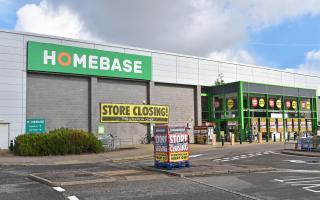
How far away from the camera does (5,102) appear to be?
32.8 metres

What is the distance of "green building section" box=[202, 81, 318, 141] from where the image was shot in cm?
4353

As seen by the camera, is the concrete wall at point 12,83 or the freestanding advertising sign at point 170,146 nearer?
the freestanding advertising sign at point 170,146

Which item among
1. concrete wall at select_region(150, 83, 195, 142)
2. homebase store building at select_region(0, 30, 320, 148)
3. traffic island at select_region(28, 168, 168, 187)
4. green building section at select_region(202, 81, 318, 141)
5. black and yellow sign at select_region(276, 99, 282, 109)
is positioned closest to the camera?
traffic island at select_region(28, 168, 168, 187)

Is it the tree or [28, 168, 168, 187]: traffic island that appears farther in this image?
the tree

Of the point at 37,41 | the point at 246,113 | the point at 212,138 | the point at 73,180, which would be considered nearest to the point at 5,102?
the point at 37,41

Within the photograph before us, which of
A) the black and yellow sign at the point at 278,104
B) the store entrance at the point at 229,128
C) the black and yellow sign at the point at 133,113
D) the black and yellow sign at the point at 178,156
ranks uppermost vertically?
the black and yellow sign at the point at 278,104

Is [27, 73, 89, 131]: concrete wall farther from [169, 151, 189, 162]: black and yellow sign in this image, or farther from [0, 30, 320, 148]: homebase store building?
[169, 151, 189, 162]: black and yellow sign

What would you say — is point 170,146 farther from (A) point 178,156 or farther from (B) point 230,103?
(B) point 230,103

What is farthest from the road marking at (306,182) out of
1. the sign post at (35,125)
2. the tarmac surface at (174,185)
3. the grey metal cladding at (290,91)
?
the grey metal cladding at (290,91)

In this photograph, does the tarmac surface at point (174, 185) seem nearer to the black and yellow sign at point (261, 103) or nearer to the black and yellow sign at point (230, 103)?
the black and yellow sign at point (230, 103)

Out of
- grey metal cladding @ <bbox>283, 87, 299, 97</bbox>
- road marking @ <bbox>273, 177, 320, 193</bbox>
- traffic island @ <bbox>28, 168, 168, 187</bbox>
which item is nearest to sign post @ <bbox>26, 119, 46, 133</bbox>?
traffic island @ <bbox>28, 168, 168, 187</bbox>

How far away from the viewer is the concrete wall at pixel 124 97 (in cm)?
3894

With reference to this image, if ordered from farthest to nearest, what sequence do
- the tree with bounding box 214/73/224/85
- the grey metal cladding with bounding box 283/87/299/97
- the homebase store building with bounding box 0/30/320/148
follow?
the grey metal cladding with bounding box 283/87/299/97, the tree with bounding box 214/73/224/85, the homebase store building with bounding box 0/30/320/148

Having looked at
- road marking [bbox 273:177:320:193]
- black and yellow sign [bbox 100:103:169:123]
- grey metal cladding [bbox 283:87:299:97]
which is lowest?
road marking [bbox 273:177:320:193]
